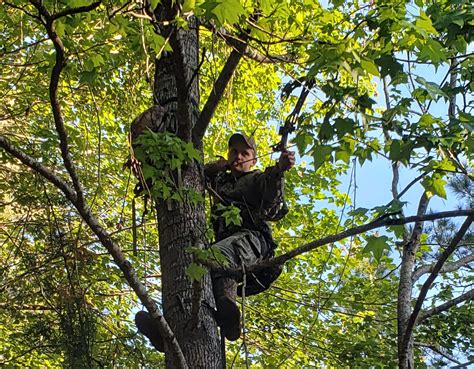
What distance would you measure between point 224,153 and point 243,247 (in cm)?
343

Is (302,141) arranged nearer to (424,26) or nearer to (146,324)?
(424,26)

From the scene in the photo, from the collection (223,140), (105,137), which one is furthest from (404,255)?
(105,137)

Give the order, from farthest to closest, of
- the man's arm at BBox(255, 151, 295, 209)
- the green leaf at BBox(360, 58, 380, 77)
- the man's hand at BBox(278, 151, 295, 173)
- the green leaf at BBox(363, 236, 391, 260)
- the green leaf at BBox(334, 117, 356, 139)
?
the man's arm at BBox(255, 151, 295, 209), the man's hand at BBox(278, 151, 295, 173), the green leaf at BBox(334, 117, 356, 139), the green leaf at BBox(363, 236, 391, 260), the green leaf at BBox(360, 58, 380, 77)

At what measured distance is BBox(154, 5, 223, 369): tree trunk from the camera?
2449mm

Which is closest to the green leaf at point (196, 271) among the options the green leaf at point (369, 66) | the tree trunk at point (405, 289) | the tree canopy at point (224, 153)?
the tree canopy at point (224, 153)

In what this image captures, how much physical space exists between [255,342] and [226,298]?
2899 millimetres

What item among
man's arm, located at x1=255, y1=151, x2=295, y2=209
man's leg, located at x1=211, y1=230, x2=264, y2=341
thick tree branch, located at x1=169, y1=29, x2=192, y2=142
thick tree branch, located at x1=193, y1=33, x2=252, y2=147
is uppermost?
thick tree branch, located at x1=193, y1=33, x2=252, y2=147

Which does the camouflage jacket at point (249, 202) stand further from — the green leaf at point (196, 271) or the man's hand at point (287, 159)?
the green leaf at point (196, 271)

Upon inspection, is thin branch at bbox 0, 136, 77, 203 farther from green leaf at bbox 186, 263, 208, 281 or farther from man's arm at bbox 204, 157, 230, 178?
man's arm at bbox 204, 157, 230, 178

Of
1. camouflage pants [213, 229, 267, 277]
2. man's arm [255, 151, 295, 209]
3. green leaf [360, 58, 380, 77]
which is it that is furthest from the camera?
man's arm [255, 151, 295, 209]

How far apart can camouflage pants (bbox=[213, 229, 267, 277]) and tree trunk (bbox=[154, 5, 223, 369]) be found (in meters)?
0.21

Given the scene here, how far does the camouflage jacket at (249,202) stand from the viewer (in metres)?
3.21

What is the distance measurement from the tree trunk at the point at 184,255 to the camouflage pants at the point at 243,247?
21 cm

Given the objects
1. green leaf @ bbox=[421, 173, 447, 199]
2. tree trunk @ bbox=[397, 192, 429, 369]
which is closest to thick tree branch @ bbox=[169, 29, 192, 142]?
green leaf @ bbox=[421, 173, 447, 199]
